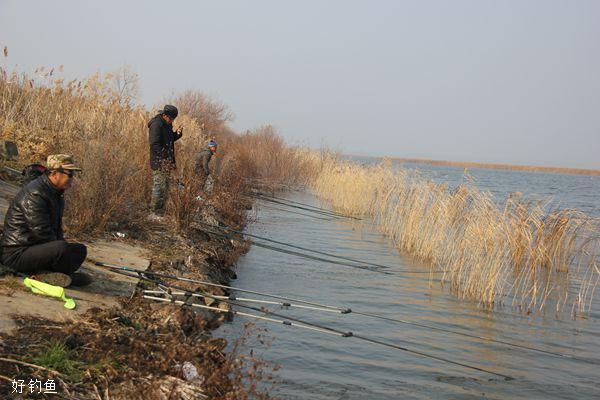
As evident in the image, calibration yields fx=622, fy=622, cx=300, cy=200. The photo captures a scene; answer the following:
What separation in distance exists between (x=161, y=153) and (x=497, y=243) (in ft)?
17.6

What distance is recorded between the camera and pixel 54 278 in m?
5.51

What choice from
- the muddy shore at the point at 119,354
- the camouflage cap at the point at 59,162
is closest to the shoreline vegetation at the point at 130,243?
the muddy shore at the point at 119,354

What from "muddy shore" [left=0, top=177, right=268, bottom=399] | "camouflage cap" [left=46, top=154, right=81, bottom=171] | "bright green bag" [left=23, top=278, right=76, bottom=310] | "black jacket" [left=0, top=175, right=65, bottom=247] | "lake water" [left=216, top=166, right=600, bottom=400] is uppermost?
"camouflage cap" [left=46, top=154, right=81, bottom=171]

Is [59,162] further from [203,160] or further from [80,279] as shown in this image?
[203,160]

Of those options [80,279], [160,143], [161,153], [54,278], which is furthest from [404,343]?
[160,143]

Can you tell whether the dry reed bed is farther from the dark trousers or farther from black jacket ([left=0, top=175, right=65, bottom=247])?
black jacket ([left=0, top=175, right=65, bottom=247])

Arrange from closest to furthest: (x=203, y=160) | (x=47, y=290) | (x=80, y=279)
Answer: (x=47, y=290) → (x=80, y=279) → (x=203, y=160)

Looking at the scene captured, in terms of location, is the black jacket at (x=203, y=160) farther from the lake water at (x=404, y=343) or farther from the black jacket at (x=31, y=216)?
the black jacket at (x=31, y=216)

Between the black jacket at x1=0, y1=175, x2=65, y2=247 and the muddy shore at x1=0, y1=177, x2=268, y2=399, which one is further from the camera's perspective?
the black jacket at x1=0, y1=175, x2=65, y2=247

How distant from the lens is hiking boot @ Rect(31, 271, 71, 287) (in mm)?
5504

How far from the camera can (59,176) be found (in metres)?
5.67

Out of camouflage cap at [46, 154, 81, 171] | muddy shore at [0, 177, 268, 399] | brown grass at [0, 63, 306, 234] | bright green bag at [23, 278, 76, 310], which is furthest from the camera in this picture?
brown grass at [0, 63, 306, 234]

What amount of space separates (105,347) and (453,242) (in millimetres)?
7578

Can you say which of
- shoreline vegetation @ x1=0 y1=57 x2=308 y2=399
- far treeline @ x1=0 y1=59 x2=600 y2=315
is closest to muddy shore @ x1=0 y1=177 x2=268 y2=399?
shoreline vegetation @ x1=0 y1=57 x2=308 y2=399
